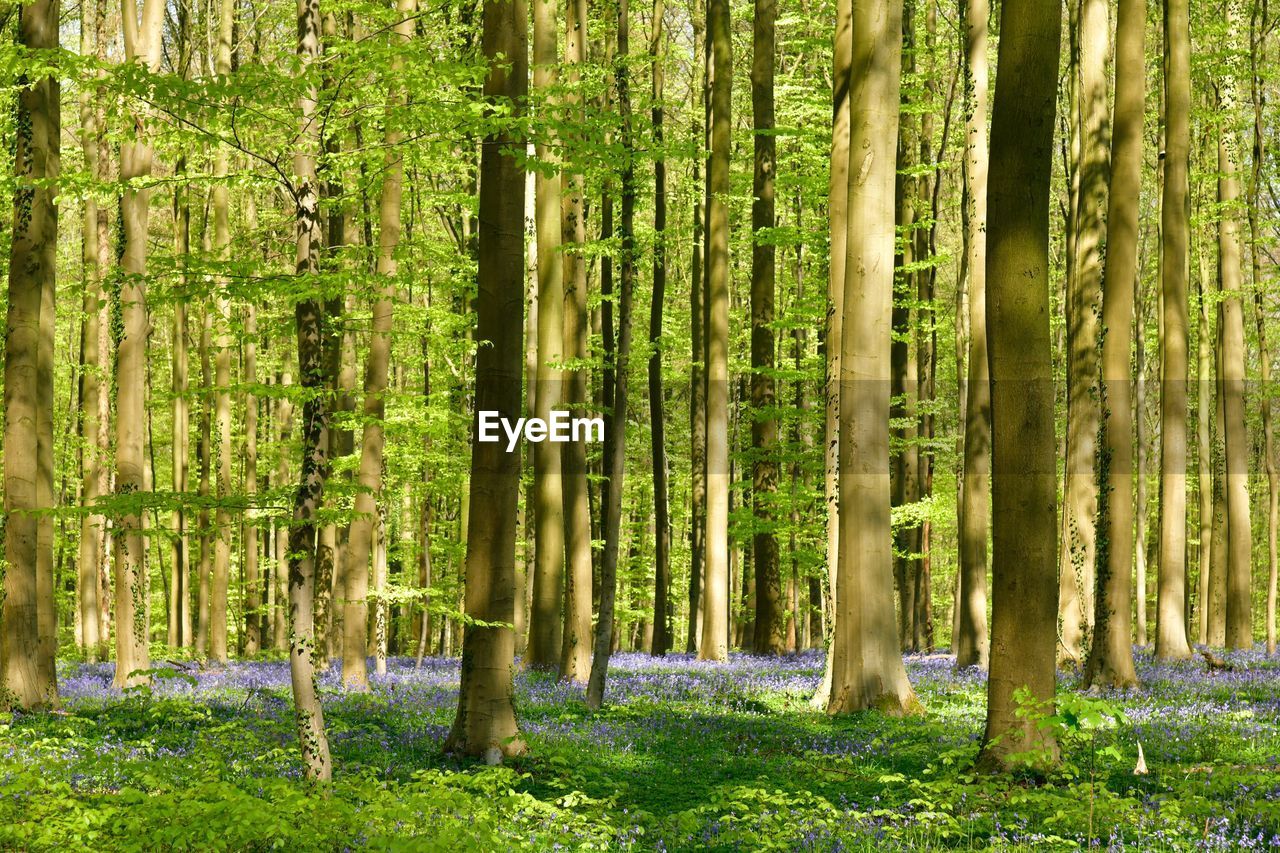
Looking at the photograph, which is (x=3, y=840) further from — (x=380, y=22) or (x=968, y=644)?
(x=968, y=644)

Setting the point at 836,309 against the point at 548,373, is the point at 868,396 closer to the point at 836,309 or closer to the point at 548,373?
the point at 836,309

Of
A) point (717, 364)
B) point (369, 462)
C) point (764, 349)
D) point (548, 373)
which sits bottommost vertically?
point (369, 462)

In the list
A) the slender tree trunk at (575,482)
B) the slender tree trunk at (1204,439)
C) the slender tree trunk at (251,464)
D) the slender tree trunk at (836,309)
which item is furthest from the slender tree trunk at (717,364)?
the slender tree trunk at (1204,439)

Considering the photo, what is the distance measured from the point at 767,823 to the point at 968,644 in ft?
45.4

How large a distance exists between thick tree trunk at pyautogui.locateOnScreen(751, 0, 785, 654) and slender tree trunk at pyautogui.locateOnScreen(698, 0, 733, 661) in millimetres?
813

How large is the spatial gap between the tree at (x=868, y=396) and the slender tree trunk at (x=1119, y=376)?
10.1 feet

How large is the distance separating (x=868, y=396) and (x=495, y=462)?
5.38 meters

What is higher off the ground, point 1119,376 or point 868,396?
point 1119,376

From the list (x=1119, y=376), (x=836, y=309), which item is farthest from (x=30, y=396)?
(x=1119, y=376)

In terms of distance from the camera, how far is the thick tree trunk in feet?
72.8

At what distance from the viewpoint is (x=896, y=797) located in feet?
28.8

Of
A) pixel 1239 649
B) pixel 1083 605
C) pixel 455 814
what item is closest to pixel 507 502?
pixel 455 814

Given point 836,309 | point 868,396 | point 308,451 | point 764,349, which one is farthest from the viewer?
point 764,349

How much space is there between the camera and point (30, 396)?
42.5ft
